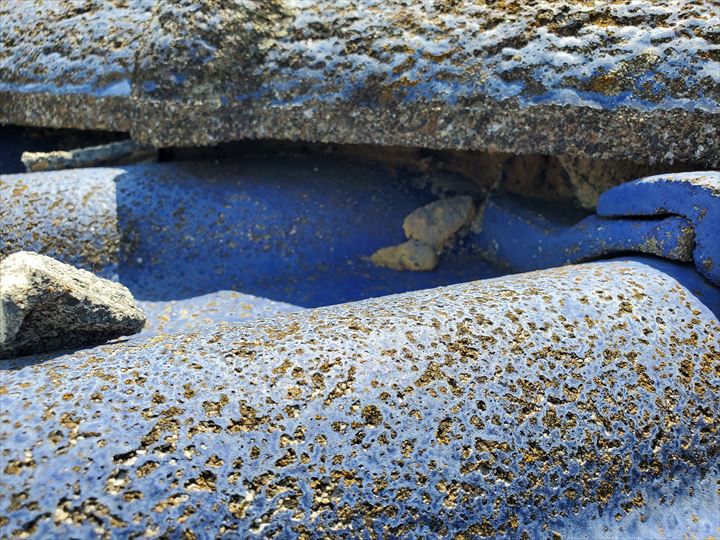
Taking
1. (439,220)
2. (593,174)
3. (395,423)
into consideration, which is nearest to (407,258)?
(439,220)

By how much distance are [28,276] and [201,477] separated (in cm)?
36

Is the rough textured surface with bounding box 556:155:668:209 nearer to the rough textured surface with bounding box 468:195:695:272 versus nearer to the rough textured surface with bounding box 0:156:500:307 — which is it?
the rough textured surface with bounding box 468:195:695:272

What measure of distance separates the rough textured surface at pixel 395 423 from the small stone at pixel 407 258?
0.55 m

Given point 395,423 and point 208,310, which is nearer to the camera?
point 395,423

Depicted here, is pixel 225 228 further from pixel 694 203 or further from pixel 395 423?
pixel 694 203

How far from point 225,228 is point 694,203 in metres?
1.01

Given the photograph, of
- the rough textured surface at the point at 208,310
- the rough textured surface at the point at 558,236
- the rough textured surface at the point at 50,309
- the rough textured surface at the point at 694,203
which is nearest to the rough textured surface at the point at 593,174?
the rough textured surface at the point at 558,236

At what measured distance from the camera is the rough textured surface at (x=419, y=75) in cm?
132

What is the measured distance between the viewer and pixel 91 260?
1476 mm

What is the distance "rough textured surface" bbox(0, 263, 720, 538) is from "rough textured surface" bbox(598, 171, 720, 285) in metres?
0.09

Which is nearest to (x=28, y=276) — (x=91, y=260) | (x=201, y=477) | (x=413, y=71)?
(x=201, y=477)

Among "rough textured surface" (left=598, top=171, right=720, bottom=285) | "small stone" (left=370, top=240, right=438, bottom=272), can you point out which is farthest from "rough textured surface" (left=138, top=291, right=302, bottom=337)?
"rough textured surface" (left=598, top=171, right=720, bottom=285)

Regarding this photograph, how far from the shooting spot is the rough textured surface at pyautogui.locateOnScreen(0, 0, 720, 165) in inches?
51.9

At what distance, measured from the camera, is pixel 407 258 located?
1641mm
